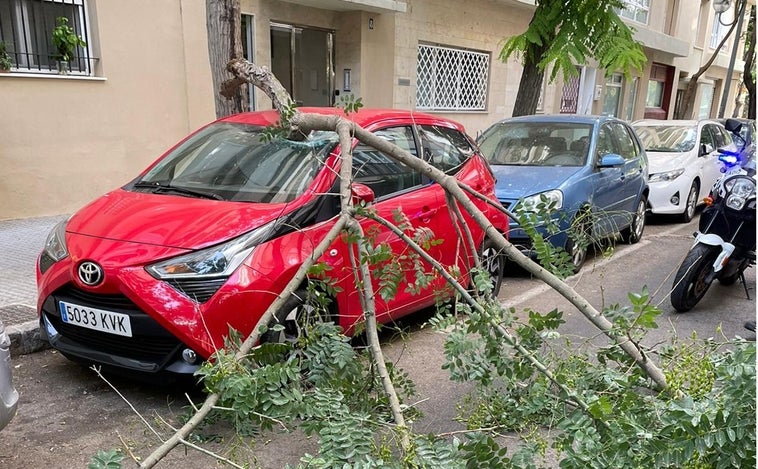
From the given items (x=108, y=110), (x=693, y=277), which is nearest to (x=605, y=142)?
(x=693, y=277)

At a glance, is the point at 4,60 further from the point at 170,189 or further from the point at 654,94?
the point at 654,94

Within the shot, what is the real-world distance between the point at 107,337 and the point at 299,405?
1.74 metres

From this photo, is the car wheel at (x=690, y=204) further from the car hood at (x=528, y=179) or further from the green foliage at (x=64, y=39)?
the green foliage at (x=64, y=39)

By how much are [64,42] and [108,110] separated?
964mm

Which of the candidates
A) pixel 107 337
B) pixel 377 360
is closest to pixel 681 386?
pixel 377 360

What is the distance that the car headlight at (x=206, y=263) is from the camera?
124 inches

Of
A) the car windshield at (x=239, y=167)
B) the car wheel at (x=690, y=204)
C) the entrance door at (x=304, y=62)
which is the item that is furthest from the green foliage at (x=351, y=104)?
the car wheel at (x=690, y=204)

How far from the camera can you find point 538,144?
7000mm

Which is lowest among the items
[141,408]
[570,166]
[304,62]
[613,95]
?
[141,408]

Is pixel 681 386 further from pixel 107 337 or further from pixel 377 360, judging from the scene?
pixel 107 337

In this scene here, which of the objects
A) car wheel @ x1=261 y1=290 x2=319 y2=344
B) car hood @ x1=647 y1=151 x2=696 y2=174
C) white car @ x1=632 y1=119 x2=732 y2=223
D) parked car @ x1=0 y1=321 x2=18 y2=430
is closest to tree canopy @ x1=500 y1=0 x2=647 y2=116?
car hood @ x1=647 y1=151 x2=696 y2=174

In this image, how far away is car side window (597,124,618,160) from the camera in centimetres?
680

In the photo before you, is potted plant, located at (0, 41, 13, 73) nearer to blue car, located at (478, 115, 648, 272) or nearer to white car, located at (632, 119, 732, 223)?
blue car, located at (478, 115, 648, 272)

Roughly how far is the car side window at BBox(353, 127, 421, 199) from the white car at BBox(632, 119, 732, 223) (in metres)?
5.83
